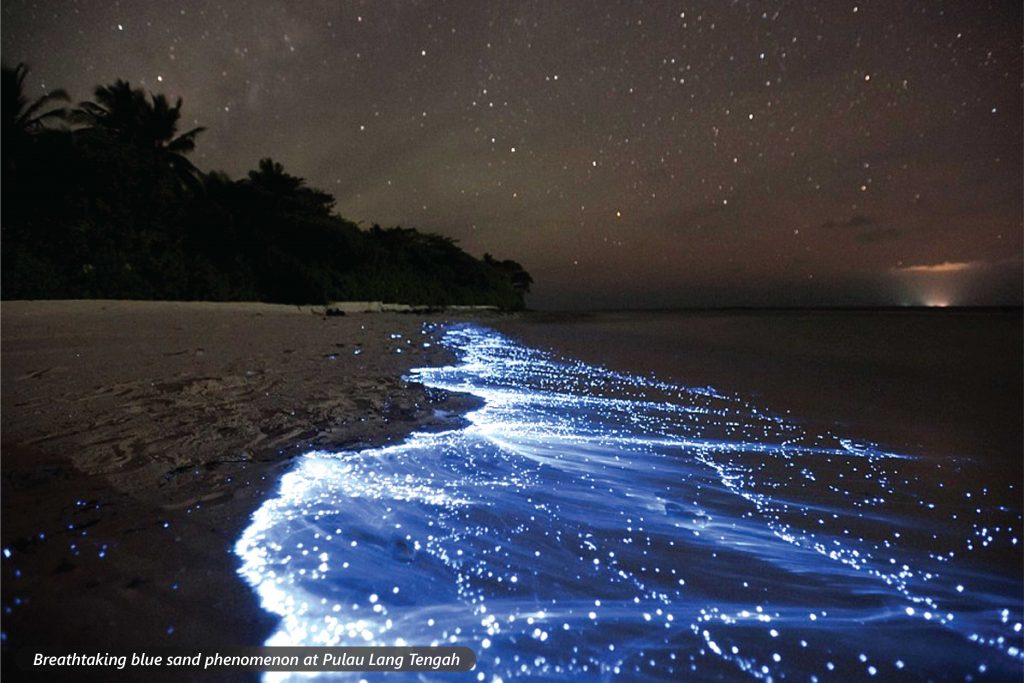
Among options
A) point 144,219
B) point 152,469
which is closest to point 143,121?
point 144,219

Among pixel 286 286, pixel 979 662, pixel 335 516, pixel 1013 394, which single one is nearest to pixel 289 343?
pixel 335 516

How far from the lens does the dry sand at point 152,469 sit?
1.18 m

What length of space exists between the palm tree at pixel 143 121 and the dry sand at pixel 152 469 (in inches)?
698

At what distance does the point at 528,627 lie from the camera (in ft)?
3.95

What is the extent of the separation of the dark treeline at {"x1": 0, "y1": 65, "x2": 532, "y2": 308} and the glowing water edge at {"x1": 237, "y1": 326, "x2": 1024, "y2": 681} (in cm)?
1529

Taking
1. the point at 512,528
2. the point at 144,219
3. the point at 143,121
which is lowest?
the point at 512,528

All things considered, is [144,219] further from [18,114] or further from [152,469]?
[152,469]

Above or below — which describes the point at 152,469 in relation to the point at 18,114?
below

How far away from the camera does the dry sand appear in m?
1.18

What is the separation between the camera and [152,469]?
6.63 feet

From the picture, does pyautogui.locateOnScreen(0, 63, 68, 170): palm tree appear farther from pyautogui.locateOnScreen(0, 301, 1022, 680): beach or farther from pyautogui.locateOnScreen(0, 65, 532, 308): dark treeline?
pyautogui.locateOnScreen(0, 301, 1022, 680): beach

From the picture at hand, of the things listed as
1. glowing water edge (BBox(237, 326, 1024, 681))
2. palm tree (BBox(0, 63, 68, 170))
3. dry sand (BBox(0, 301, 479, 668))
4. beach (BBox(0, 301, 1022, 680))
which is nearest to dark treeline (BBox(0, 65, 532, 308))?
palm tree (BBox(0, 63, 68, 170))

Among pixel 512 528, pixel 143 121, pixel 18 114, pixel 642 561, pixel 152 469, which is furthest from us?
pixel 143 121

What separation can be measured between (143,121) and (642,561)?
24387 millimetres
